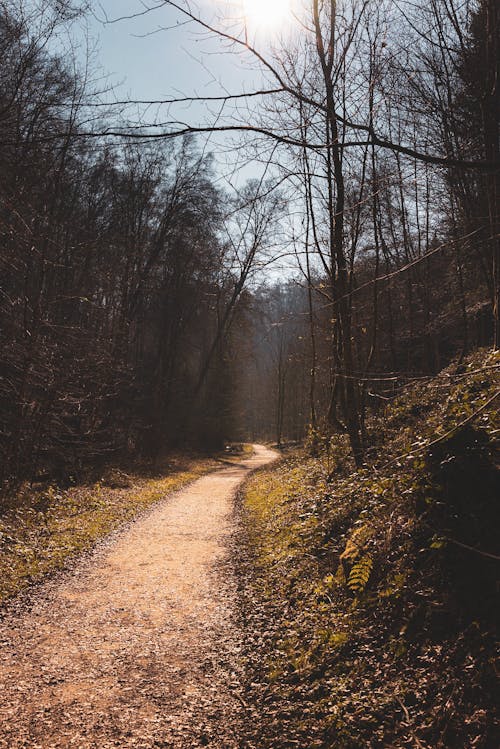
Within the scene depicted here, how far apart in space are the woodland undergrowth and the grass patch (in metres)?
3.09

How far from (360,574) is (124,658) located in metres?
2.47

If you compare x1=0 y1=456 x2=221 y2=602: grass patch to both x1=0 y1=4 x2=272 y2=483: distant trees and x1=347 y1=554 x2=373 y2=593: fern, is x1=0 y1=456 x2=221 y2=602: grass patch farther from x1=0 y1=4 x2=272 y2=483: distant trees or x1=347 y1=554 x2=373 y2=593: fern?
x1=347 y1=554 x2=373 y2=593: fern

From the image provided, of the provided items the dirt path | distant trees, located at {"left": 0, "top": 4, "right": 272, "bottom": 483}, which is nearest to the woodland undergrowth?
the dirt path

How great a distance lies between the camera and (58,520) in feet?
32.3

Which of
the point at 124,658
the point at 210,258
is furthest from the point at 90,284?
the point at 124,658

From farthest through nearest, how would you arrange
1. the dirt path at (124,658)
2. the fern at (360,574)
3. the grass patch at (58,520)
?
the grass patch at (58,520)
the fern at (360,574)
the dirt path at (124,658)

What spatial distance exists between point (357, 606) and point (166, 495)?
10299 millimetres

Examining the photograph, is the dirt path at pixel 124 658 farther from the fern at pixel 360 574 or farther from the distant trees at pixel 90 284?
the distant trees at pixel 90 284

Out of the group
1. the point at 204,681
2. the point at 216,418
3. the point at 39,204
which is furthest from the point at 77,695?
the point at 216,418

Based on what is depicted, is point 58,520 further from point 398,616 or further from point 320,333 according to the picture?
point 320,333

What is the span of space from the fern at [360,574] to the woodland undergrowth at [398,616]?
0.01 metres

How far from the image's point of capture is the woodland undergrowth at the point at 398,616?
3.28 m

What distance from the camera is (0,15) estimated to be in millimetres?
8133

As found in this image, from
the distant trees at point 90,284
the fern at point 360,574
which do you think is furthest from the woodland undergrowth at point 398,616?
the distant trees at point 90,284
